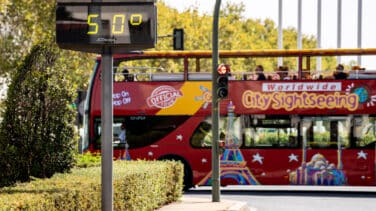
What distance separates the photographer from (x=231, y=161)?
95.0ft

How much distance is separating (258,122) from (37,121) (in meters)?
13.9

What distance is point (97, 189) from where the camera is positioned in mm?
14750

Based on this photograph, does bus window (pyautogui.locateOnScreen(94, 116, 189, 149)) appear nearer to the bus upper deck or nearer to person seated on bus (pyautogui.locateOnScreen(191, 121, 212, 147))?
Result: person seated on bus (pyautogui.locateOnScreen(191, 121, 212, 147))

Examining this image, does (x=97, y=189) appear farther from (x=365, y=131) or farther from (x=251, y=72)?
(x=365, y=131)

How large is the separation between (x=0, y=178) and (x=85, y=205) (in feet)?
7.09

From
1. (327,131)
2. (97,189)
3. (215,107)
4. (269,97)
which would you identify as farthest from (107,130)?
(327,131)

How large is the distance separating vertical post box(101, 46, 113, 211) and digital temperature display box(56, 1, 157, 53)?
371 millimetres

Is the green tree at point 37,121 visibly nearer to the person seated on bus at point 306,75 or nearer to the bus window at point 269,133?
the bus window at point 269,133

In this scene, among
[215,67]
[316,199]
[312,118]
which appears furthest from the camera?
[312,118]

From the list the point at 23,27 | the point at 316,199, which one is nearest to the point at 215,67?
the point at 316,199

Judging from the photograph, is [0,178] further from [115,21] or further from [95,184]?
[115,21]

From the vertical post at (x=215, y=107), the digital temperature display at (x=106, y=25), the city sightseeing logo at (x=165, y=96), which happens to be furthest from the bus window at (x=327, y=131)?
the digital temperature display at (x=106, y=25)

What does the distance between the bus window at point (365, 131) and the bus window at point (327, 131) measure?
22 cm

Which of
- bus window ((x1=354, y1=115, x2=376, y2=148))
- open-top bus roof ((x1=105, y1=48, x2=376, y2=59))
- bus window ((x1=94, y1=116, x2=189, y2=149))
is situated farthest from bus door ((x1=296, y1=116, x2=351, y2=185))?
bus window ((x1=94, y1=116, x2=189, y2=149))
